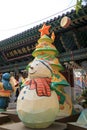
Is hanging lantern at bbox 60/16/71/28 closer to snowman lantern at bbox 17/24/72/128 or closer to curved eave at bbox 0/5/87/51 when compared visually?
curved eave at bbox 0/5/87/51

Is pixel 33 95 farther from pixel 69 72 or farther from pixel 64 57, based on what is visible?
pixel 64 57

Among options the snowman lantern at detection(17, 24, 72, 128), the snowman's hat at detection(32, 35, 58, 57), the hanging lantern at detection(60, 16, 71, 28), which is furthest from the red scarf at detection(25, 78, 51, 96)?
the hanging lantern at detection(60, 16, 71, 28)

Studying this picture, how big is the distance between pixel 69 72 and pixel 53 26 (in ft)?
6.69

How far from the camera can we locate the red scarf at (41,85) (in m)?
3.66

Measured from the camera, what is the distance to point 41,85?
3.72m

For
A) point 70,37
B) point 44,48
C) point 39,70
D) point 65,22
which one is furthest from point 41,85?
point 70,37

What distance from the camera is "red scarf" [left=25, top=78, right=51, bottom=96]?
3.66 m

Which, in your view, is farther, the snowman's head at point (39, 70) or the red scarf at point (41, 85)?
the snowman's head at point (39, 70)

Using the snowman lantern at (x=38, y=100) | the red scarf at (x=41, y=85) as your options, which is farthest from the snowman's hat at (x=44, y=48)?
the red scarf at (x=41, y=85)

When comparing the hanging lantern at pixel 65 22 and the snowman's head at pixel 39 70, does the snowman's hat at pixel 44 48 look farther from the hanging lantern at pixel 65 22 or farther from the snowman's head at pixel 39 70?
the hanging lantern at pixel 65 22

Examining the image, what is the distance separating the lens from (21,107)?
3.62 metres

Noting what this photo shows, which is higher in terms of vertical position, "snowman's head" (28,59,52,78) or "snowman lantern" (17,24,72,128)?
"snowman's head" (28,59,52,78)

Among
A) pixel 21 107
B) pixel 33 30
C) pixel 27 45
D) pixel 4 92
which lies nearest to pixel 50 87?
pixel 21 107

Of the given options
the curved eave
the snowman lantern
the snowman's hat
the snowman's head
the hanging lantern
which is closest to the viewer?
the snowman lantern
